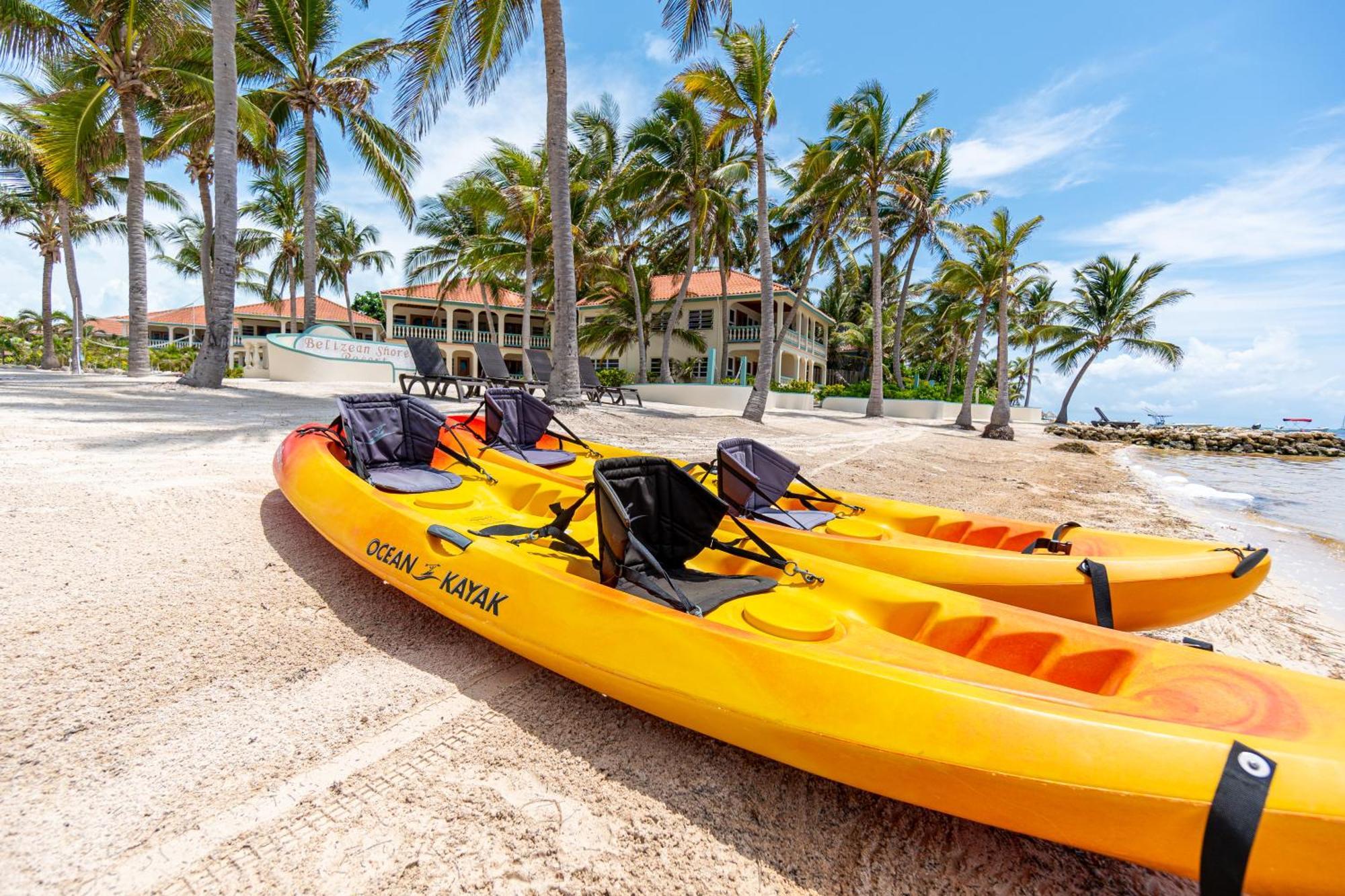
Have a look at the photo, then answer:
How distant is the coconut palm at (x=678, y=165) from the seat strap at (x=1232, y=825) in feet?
65.9

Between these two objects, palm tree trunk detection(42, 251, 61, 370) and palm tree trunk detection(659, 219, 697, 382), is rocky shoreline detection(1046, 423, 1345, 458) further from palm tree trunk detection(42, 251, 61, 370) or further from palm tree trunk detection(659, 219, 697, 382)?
palm tree trunk detection(42, 251, 61, 370)

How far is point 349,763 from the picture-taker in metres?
2.02

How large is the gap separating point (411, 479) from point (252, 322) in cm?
4434

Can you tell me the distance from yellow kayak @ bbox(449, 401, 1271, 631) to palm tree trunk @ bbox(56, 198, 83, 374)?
93.8ft

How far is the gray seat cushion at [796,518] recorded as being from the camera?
388cm

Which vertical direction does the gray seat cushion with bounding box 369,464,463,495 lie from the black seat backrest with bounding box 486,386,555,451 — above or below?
below

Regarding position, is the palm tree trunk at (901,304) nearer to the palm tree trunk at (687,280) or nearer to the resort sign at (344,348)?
the palm tree trunk at (687,280)

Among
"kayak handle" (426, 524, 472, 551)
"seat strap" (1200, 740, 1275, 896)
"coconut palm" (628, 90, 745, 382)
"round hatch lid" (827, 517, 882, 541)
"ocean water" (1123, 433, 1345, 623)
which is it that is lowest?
"ocean water" (1123, 433, 1345, 623)

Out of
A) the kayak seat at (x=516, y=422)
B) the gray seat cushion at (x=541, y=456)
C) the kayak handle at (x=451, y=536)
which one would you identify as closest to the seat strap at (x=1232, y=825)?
the kayak handle at (x=451, y=536)

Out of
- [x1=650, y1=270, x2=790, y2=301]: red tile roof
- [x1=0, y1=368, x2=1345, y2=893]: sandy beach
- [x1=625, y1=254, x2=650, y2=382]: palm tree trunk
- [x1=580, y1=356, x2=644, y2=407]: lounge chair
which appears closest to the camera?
[x1=0, y1=368, x2=1345, y2=893]: sandy beach

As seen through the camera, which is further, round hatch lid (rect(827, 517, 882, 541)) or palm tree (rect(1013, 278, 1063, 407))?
palm tree (rect(1013, 278, 1063, 407))

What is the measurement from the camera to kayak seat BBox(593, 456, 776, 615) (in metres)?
2.50

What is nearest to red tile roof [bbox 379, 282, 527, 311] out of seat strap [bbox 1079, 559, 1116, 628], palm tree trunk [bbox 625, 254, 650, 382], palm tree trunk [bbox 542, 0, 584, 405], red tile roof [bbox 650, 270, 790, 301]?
red tile roof [bbox 650, 270, 790, 301]

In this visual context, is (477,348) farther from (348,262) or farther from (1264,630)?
(348,262)
